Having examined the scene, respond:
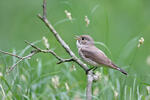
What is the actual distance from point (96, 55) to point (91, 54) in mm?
62

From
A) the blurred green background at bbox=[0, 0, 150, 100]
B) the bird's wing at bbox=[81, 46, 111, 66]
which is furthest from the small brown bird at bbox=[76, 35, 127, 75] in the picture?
the blurred green background at bbox=[0, 0, 150, 100]

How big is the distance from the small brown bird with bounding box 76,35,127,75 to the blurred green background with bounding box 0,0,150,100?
0.37ft

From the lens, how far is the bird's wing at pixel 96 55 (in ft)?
19.8

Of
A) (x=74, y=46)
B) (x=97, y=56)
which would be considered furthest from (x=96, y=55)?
(x=74, y=46)

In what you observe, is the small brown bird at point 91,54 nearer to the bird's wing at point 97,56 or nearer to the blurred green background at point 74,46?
the bird's wing at point 97,56

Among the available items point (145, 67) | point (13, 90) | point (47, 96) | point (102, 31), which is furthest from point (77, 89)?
point (102, 31)

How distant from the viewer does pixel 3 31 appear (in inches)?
371

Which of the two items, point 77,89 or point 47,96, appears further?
point 77,89

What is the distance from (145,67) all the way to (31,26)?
94.7 inches

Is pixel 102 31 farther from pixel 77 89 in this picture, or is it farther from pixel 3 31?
pixel 77 89

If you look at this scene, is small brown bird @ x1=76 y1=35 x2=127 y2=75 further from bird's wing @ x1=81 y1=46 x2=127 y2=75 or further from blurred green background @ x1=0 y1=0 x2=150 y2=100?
blurred green background @ x1=0 y1=0 x2=150 y2=100

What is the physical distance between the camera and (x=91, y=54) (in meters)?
6.25

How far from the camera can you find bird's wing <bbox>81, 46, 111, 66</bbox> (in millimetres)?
6029

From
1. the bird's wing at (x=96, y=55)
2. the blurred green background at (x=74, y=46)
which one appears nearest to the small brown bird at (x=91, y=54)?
the bird's wing at (x=96, y=55)
